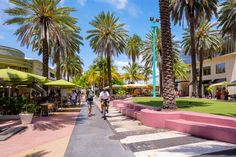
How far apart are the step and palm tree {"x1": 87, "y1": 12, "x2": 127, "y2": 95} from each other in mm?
29546

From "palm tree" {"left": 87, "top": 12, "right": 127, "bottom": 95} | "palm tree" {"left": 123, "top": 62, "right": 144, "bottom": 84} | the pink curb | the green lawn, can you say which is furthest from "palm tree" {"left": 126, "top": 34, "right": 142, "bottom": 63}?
the pink curb

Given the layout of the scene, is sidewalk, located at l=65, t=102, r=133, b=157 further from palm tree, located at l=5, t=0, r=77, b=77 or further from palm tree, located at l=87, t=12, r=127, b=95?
palm tree, located at l=87, t=12, r=127, b=95

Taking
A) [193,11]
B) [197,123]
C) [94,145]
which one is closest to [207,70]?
[193,11]

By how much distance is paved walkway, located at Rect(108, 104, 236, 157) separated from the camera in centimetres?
674

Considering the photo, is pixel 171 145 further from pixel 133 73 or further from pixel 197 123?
pixel 133 73

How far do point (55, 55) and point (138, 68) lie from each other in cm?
4613

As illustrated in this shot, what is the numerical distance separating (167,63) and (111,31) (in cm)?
2786

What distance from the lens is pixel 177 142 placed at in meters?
8.15

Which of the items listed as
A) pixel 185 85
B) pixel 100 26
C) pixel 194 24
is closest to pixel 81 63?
pixel 185 85

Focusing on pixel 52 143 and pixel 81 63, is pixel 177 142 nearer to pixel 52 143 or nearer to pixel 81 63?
pixel 52 143

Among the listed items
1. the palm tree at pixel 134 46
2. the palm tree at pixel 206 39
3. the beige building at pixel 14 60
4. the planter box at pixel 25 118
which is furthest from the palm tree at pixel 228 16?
the palm tree at pixel 134 46

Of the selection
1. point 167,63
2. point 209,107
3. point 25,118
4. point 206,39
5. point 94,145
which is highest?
point 206,39

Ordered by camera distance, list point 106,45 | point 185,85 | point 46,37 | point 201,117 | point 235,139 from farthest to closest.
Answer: point 185,85 → point 106,45 → point 46,37 → point 201,117 → point 235,139

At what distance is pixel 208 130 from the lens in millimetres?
8492
